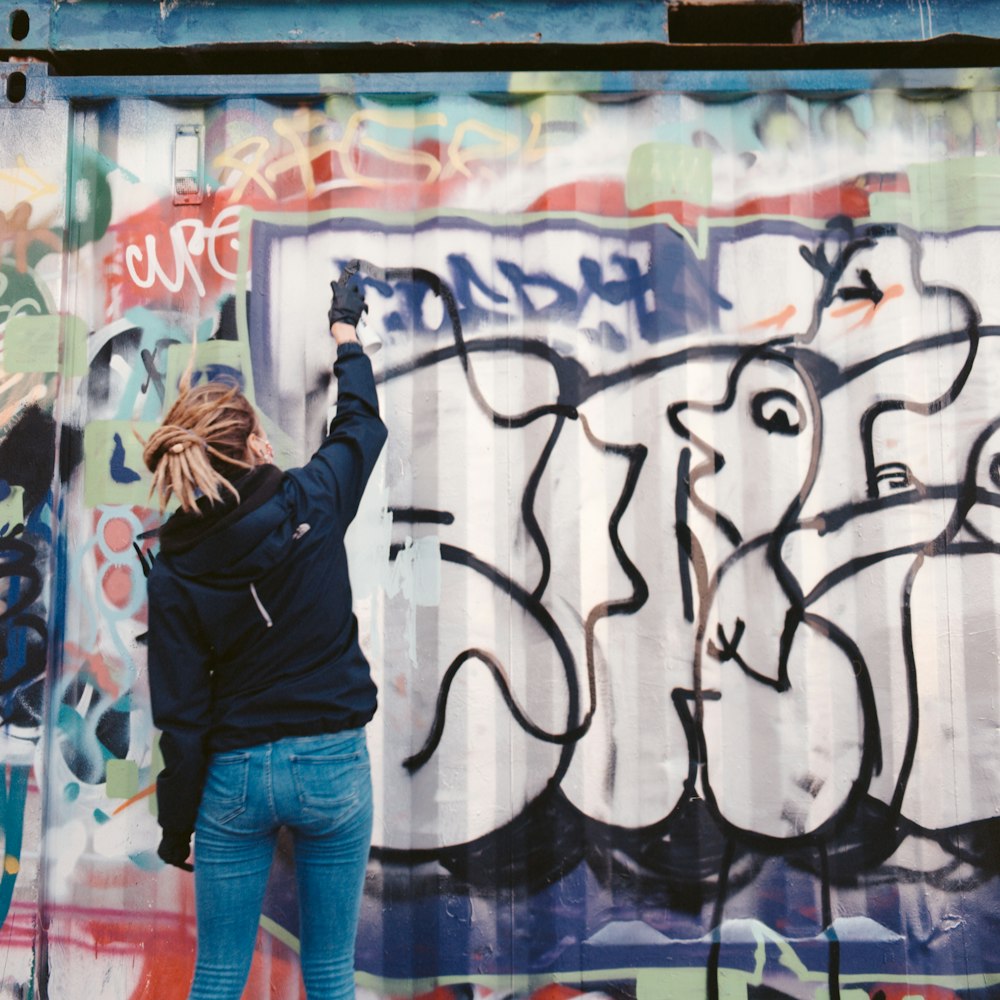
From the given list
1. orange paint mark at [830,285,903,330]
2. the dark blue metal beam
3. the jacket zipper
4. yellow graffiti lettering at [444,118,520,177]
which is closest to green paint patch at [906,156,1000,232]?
orange paint mark at [830,285,903,330]

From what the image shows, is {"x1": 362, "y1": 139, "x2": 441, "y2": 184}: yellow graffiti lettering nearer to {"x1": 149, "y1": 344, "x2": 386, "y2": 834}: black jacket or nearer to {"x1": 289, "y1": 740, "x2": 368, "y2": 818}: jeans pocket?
{"x1": 149, "y1": 344, "x2": 386, "y2": 834}: black jacket

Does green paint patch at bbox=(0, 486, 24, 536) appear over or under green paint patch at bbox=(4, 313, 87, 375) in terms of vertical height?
under

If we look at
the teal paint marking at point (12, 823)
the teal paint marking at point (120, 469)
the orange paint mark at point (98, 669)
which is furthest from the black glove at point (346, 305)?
the teal paint marking at point (12, 823)

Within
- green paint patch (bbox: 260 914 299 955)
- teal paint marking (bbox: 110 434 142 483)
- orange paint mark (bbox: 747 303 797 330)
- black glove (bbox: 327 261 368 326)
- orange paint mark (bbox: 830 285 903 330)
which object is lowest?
green paint patch (bbox: 260 914 299 955)

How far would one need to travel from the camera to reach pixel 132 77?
259 centimetres

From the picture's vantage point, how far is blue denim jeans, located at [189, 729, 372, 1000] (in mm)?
1805

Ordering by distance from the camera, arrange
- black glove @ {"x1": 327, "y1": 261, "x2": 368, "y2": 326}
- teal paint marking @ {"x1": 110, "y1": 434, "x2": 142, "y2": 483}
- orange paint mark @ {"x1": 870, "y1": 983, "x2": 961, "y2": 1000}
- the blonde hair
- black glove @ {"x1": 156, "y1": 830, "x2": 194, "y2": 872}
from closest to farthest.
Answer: the blonde hair < black glove @ {"x1": 156, "y1": 830, "x2": 194, "y2": 872} < black glove @ {"x1": 327, "y1": 261, "x2": 368, "y2": 326} < orange paint mark @ {"x1": 870, "y1": 983, "x2": 961, "y2": 1000} < teal paint marking @ {"x1": 110, "y1": 434, "x2": 142, "y2": 483}

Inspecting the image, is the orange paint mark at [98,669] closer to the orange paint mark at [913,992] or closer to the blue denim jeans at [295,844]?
the blue denim jeans at [295,844]

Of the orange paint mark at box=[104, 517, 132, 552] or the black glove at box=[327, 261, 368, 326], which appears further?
the orange paint mark at box=[104, 517, 132, 552]

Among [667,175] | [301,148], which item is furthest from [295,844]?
[667,175]

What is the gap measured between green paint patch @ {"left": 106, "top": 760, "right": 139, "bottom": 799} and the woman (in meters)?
0.62

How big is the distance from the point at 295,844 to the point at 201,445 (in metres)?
0.88

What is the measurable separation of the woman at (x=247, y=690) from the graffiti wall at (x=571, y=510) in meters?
0.58

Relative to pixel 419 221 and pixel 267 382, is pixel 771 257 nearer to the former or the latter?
pixel 419 221
